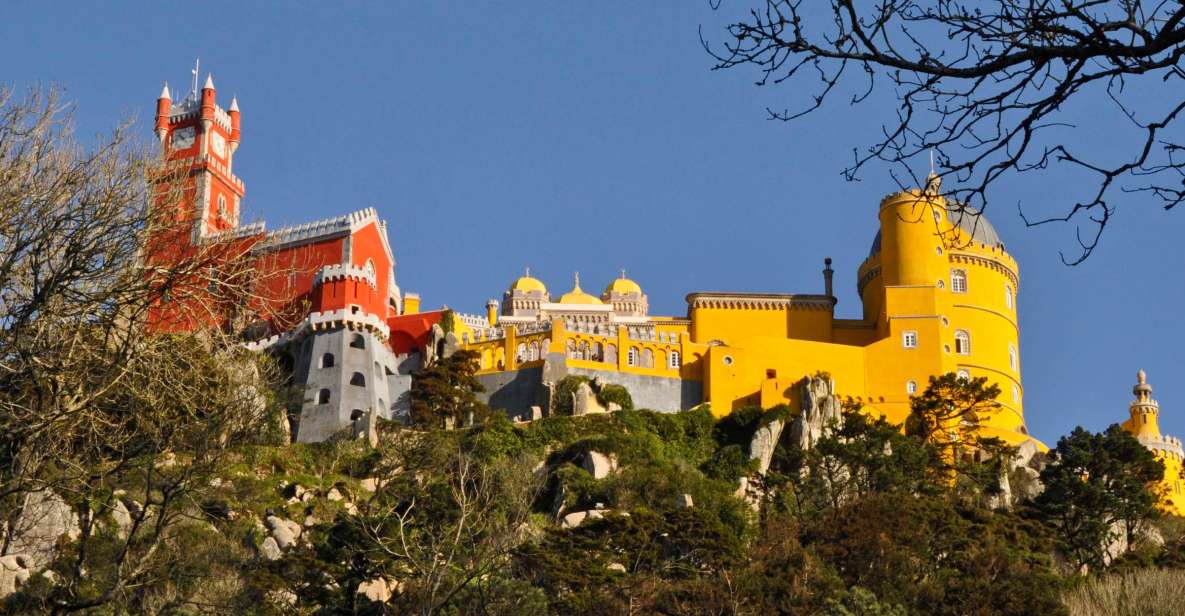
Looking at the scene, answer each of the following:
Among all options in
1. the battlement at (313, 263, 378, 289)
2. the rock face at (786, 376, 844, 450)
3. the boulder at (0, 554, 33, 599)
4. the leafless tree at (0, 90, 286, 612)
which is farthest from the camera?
the battlement at (313, 263, 378, 289)

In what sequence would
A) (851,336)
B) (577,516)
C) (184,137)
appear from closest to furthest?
(577,516) < (851,336) < (184,137)

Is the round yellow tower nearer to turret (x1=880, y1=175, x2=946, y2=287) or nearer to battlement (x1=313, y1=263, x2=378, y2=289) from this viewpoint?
turret (x1=880, y1=175, x2=946, y2=287)

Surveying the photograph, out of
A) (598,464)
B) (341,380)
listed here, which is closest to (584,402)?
(598,464)

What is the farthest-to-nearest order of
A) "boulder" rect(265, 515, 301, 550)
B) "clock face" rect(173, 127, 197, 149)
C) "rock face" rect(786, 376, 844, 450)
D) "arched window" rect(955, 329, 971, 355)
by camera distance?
"clock face" rect(173, 127, 197, 149) < "arched window" rect(955, 329, 971, 355) < "rock face" rect(786, 376, 844, 450) < "boulder" rect(265, 515, 301, 550)

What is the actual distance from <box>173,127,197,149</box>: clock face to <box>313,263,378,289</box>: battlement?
12.7 metres

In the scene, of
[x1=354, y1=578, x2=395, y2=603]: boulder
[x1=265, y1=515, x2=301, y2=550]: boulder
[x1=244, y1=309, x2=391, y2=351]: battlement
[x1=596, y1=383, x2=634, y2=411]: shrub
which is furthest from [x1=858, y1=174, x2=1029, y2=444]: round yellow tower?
[x1=354, y1=578, x2=395, y2=603]: boulder

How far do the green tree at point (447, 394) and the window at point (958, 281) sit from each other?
19.6 metres

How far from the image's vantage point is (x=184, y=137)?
67.8 m

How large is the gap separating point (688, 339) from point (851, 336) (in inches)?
287

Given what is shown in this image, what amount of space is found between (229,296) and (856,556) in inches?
1016

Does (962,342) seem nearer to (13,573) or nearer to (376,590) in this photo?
(376,590)

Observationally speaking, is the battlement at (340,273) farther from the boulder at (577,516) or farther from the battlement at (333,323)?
the boulder at (577,516)

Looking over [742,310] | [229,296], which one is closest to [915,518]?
[742,310]

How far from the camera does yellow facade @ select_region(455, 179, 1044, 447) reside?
191ft
